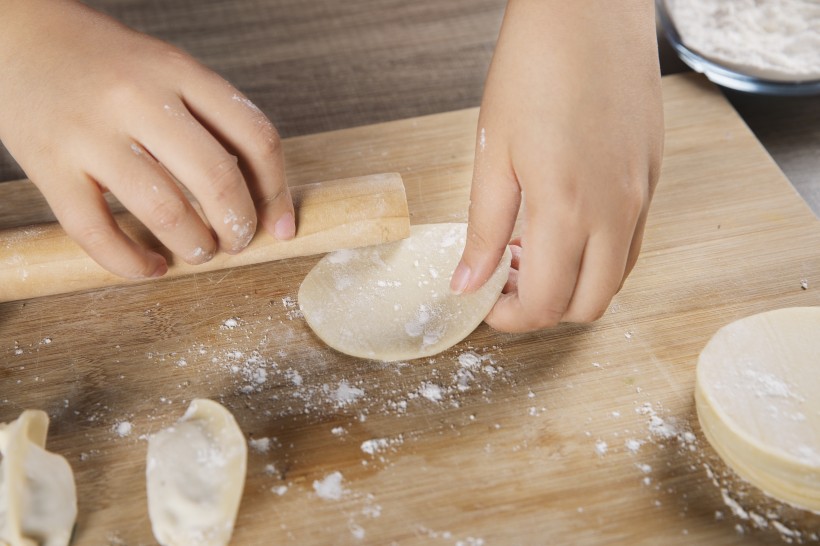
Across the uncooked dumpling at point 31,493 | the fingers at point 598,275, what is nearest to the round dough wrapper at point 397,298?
the fingers at point 598,275

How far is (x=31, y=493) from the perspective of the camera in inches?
35.3

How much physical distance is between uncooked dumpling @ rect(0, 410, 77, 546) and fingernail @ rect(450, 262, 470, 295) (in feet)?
1.83

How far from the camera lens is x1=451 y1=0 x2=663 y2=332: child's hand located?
0.95m

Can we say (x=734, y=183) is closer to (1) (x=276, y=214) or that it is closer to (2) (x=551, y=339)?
(2) (x=551, y=339)

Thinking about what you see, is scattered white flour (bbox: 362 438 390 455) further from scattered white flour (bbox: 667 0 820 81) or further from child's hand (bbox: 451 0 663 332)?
scattered white flour (bbox: 667 0 820 81)

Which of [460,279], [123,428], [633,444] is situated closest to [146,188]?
[123,428]

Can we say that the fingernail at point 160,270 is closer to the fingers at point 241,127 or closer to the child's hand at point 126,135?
the child's hand at point 126,135

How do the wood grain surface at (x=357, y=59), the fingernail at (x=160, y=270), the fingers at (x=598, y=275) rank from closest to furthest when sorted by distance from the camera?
the fingers at (x=598, y=275), the fingernail at (x=160, y=270), the wood grain surface at (x=357, y=59)

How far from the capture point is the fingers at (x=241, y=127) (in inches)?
39.5

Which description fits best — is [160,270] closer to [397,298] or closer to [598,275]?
[397,298]

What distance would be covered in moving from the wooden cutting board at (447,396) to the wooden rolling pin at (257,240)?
0.09 metres

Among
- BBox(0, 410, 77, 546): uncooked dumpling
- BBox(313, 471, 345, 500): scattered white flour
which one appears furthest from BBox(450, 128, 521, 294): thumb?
BBox(0, 410, 77, 546): uncooked dumpling

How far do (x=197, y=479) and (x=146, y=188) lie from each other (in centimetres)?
37

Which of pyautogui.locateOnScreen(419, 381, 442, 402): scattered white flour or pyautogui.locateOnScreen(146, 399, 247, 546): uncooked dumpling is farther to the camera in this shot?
pyautogui.locateOnScreen(419, 381, 442, 402): scattered white flour
